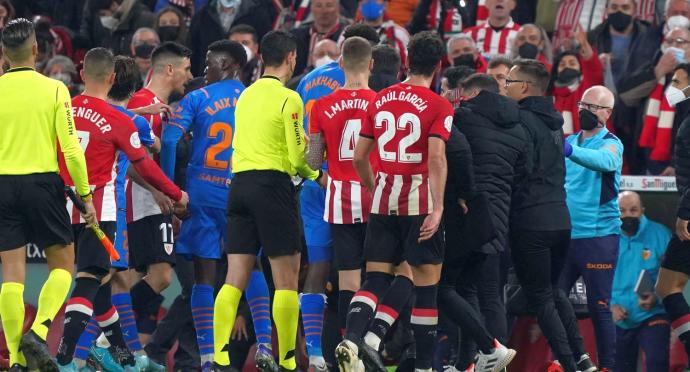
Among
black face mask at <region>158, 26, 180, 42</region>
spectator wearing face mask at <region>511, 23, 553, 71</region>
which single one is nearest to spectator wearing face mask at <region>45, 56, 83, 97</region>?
black face mask at <region>158, 26, 180, 42</region>

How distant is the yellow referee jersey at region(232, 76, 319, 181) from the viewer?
9.99 m

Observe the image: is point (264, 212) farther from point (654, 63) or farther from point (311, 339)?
point (654, 63)

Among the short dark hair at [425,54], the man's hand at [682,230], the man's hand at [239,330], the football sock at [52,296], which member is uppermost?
the short dark hair at [425,54]

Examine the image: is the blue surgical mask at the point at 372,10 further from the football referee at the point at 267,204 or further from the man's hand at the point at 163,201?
the football referee at the point at 267,204

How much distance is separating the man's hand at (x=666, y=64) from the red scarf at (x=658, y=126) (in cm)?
7

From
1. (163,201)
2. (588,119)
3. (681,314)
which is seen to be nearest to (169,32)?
(163,201)

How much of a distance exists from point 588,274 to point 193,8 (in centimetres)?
723

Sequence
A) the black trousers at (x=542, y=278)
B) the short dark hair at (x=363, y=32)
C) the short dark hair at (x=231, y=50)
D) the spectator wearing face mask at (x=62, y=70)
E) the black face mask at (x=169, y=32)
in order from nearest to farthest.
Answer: the black trousers at (x=542, y=278) → the short dark hair at (x=231, y=50) → the short dark hair at (x=363, y=32) → the spectator wearing face mask at (x=62, y=70) → the black face mask at (x=169, y=32)

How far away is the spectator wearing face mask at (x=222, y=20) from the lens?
52.5 feet

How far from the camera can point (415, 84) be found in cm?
982

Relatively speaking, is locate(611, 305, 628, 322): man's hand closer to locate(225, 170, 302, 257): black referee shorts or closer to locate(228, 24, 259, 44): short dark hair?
locate(225, 170, 302, 257): black referee shorts

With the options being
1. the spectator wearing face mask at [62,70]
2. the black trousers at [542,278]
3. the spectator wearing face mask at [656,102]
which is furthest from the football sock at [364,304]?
the spectator wearing face mask at [62,70]

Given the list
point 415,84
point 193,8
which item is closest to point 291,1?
point 193,8

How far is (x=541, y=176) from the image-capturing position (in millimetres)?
10820
